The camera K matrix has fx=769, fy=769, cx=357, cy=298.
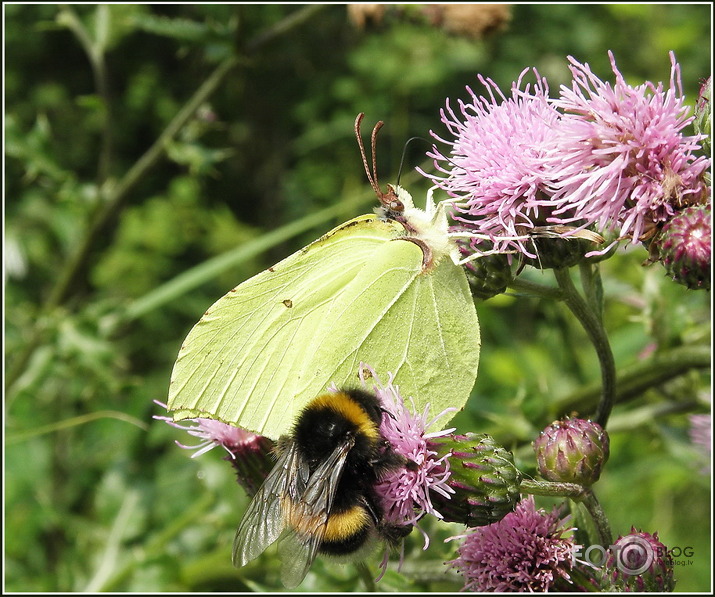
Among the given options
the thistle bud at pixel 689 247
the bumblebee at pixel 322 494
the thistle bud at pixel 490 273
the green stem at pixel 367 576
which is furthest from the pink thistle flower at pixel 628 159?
the green stem at pixel 367 576

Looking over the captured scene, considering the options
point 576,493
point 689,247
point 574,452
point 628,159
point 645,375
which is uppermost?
point 628,159

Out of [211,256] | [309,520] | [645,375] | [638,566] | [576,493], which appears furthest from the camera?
[211,256]

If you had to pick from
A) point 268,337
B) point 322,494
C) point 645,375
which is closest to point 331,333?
point 268,337

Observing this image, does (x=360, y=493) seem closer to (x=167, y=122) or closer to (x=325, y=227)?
(x=325, y=227)

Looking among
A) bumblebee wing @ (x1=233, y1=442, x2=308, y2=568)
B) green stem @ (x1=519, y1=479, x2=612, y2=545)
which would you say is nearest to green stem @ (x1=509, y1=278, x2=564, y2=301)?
green stem @ (x1=519, y1=479, x2=612, y2=545)

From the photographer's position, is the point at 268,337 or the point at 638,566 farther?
the point at 268,337

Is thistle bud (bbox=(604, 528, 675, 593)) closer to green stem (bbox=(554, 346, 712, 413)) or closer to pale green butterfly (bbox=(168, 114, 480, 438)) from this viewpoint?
pale green butterfly (bbox=(168, 114, 480, 438))

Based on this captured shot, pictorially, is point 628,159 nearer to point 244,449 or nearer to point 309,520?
point 309,520
